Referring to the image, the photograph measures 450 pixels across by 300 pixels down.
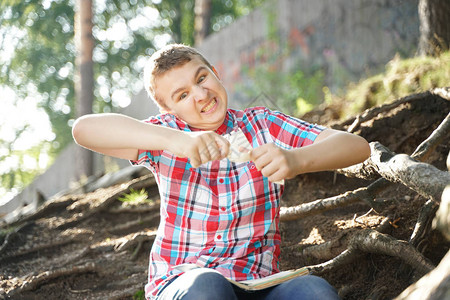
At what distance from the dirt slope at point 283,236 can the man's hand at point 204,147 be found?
44.6 inches

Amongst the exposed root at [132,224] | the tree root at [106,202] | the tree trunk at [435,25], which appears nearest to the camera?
the exposed root at [132,224]

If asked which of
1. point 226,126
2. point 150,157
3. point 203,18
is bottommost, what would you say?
point 150,157

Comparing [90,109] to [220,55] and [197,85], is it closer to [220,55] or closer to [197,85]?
[220,55]

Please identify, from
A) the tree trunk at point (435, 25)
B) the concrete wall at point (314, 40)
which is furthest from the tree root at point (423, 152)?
the concrete wall at point (314, 40)

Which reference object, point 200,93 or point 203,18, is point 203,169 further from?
point 203,18

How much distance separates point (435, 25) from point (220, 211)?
13.1 ft

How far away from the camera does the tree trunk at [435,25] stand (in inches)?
202

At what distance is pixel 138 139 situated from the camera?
6.74 feet

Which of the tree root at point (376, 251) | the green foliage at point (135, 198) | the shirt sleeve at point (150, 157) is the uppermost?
the shirt sleeve at point (150, 157)

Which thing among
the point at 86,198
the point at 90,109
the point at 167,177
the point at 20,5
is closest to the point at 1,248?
the point at 86,198

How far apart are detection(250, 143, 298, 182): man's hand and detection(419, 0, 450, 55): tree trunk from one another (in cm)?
391

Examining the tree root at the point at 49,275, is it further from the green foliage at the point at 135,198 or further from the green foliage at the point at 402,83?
the green foliage at the point at 402,83

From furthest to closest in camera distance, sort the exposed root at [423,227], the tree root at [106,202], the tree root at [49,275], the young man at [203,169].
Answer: the tree root at [106,202] < the tree root at [49,275] < the exposed root at [423,227] < the young man at [203,169]

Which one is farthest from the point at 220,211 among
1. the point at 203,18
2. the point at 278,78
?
the point at 203,18
